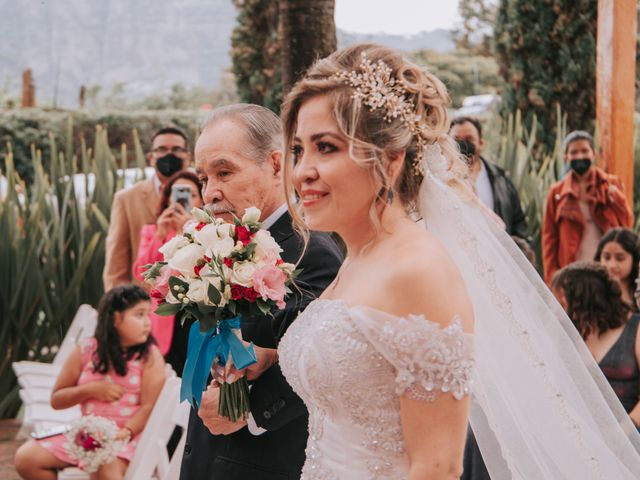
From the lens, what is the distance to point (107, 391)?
5340 mm

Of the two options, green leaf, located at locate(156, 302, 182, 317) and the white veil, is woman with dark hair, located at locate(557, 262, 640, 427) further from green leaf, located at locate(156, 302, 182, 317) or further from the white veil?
green leaf, located at locate(156, 302, 182, 317)

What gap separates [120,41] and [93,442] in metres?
44.1

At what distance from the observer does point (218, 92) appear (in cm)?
3647

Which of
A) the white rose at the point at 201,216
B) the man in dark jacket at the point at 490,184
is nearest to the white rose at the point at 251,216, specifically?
the white rose at the point at 201,216

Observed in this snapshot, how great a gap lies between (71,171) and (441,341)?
20.2 ft

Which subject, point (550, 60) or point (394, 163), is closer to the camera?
point (394, 163)

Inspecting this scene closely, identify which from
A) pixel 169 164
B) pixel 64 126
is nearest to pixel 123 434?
pixel 169 164

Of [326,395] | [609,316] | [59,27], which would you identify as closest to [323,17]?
[609,316]

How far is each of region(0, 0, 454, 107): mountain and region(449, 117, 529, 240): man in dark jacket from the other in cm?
3211

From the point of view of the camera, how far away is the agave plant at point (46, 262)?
289 inches

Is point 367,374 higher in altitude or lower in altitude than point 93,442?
higher

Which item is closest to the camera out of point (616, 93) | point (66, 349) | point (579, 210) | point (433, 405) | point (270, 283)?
point (433, 405)

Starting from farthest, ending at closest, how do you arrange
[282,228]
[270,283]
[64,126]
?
[64,126] → [282,228] → [270,283]

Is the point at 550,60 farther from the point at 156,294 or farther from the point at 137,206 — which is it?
the point at 156,294
